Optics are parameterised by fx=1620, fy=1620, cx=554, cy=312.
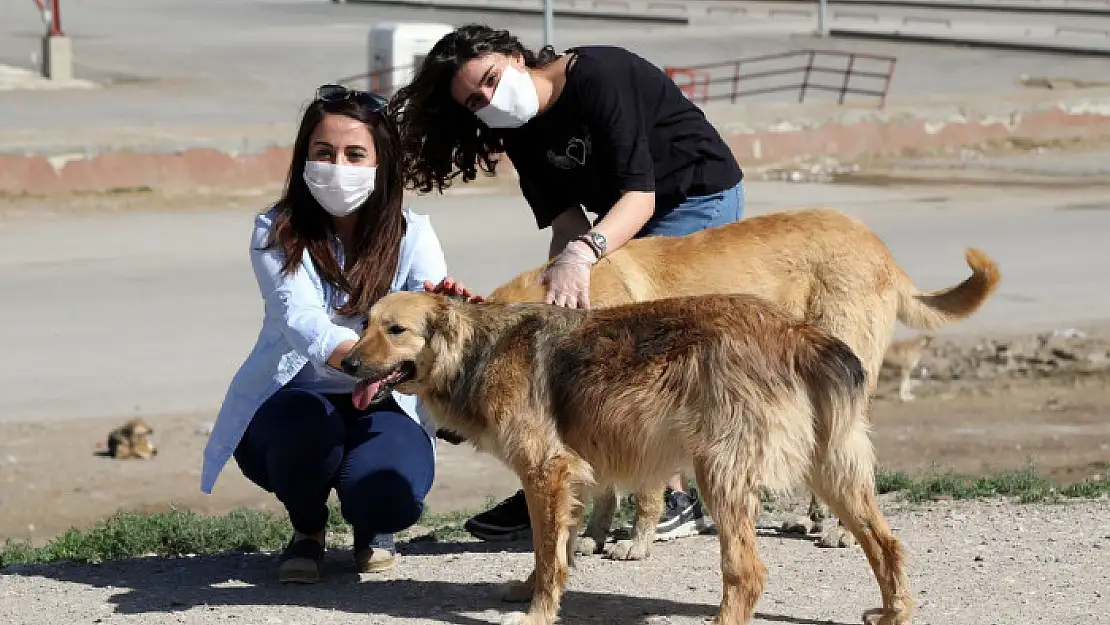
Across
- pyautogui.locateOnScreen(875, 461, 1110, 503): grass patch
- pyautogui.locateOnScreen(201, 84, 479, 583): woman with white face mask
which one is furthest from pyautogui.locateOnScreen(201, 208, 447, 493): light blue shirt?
pyautogui.locateOnScreen(875, 461, 1110, 503): grass patch

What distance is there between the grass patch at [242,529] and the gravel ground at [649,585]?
36 centimetres

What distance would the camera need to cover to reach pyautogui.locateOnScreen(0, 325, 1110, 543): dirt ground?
915cm

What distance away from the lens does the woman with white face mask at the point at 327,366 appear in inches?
240

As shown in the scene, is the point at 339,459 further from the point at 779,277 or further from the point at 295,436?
the point at 779,277

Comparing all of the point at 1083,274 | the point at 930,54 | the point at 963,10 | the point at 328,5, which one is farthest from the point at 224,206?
the point at 963,10

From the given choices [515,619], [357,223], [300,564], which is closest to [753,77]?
[357,223]

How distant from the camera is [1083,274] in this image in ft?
52.2

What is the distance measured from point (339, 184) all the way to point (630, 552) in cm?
190

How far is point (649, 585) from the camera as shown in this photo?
6.18 metres

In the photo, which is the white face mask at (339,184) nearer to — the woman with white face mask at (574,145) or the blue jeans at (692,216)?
the woman with white face mask at (574,145)

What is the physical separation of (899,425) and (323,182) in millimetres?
5729

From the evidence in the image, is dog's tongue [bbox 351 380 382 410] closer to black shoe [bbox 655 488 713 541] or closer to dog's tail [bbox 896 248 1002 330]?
black shoe [bbox 655 488 713 541]

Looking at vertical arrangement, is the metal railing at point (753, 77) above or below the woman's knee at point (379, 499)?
below

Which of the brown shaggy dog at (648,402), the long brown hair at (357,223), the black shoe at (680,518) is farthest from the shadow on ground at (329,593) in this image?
the long brown hair at (357,223)
